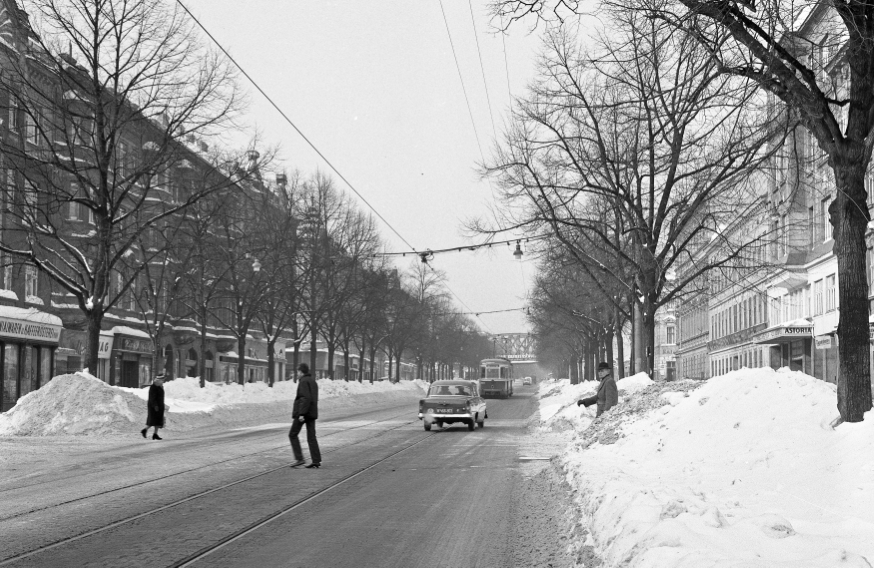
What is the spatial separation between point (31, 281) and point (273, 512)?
1369 inches

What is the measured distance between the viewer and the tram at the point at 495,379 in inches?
2761

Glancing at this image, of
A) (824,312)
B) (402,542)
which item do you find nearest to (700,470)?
(402,542)

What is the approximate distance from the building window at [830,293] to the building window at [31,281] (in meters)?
38.5

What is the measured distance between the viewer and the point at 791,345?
56.7m

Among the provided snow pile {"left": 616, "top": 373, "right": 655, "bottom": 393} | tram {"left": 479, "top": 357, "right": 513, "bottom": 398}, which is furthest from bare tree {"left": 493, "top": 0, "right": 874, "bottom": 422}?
tram {"left": 479, "top": 357, "right": 513, "bottom": 398}

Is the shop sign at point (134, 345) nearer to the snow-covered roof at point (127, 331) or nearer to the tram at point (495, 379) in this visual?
the snow-covered roof at point (127, 331)

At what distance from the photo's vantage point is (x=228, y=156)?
107 feet

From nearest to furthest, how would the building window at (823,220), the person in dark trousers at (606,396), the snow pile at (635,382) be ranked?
1. the person in dark trousers at (606,396)
2. the snow pile at (635,382)
3. the building window at (823,220)

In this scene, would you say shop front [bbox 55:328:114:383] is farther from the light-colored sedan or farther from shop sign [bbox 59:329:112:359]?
the light-colored sedan

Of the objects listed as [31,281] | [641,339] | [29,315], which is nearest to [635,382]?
[641,339]

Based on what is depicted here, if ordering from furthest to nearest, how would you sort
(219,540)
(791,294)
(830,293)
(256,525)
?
(791,294), (830,293), (256,525), (219,540)

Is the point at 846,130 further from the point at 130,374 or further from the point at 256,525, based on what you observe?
the point at 130,374

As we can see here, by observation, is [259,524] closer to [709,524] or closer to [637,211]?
[709,524]

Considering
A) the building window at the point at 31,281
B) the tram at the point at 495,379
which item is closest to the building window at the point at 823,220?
the tram at the point at 495,379
